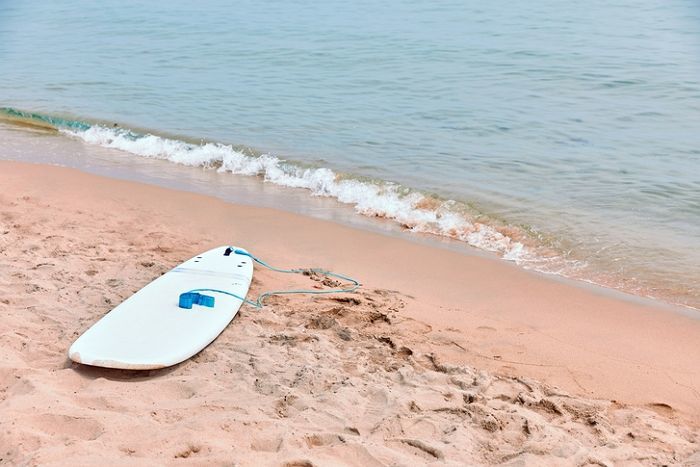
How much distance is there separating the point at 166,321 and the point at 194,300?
0.26 meters

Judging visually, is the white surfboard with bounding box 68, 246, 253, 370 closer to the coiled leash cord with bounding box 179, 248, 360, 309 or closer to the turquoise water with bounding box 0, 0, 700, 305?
the coiled leash cord with bounding box 179, 248, 360, 309

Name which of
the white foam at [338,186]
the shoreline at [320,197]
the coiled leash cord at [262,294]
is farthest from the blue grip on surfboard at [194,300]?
the white foam at [338,186]

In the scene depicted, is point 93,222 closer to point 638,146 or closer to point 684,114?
point 638,146

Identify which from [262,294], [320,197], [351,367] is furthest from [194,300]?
[320,197]

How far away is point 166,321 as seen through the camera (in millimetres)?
A: 4152

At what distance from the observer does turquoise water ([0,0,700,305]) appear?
6430mm

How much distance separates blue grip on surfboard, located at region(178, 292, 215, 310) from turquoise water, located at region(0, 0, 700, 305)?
8.56ft

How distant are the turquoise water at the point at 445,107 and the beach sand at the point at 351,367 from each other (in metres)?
0.90

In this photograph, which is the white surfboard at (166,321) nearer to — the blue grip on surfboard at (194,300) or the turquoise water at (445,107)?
the blue grip on surfboard at (194,300)

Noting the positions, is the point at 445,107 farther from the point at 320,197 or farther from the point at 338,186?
the point at 320,197

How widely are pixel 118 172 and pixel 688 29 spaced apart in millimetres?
11032

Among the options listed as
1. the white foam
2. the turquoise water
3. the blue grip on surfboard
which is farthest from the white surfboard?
the turquoise water

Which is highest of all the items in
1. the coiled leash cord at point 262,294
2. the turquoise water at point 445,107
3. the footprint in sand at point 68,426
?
the turquoise water at point 445,107

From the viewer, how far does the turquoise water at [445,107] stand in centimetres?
643
